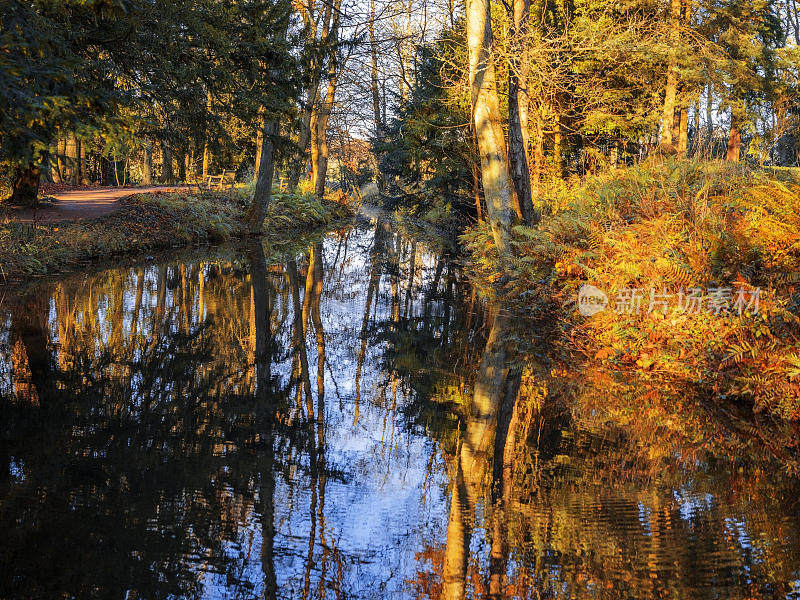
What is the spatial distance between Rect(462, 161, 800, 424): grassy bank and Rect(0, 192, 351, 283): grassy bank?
9.54m

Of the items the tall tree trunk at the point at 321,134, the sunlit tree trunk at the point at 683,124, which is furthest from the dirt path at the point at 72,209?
the sunlit tree trunk at the point at 683,124

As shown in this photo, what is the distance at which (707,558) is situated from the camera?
353cm

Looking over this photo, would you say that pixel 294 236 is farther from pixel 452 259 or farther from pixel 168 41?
pixel 168 41

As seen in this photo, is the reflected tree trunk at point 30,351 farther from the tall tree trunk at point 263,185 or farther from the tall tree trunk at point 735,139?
the tall tree trunk at point 735,139

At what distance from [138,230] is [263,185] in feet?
16.2

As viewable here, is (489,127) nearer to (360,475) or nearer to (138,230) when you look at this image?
(360,475)

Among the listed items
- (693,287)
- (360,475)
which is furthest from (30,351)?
(693,287)

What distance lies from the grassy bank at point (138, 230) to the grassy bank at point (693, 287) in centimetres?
954

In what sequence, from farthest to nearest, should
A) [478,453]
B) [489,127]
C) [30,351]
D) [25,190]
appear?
[25,190] < [489,127] < [30,351] < [478,453]

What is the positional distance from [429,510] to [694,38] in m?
23.1

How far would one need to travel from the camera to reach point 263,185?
71.8 feet

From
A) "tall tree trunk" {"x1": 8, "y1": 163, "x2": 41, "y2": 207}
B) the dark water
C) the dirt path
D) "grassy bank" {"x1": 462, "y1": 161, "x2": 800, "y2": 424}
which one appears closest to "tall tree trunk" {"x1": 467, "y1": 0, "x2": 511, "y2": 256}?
"grassy bank" {"x1": 462, "y1": 161, "x2": 800, "y2": 424}

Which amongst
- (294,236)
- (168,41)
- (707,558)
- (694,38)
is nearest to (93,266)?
(168,41)

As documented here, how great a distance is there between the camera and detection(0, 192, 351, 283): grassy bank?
13344mm
